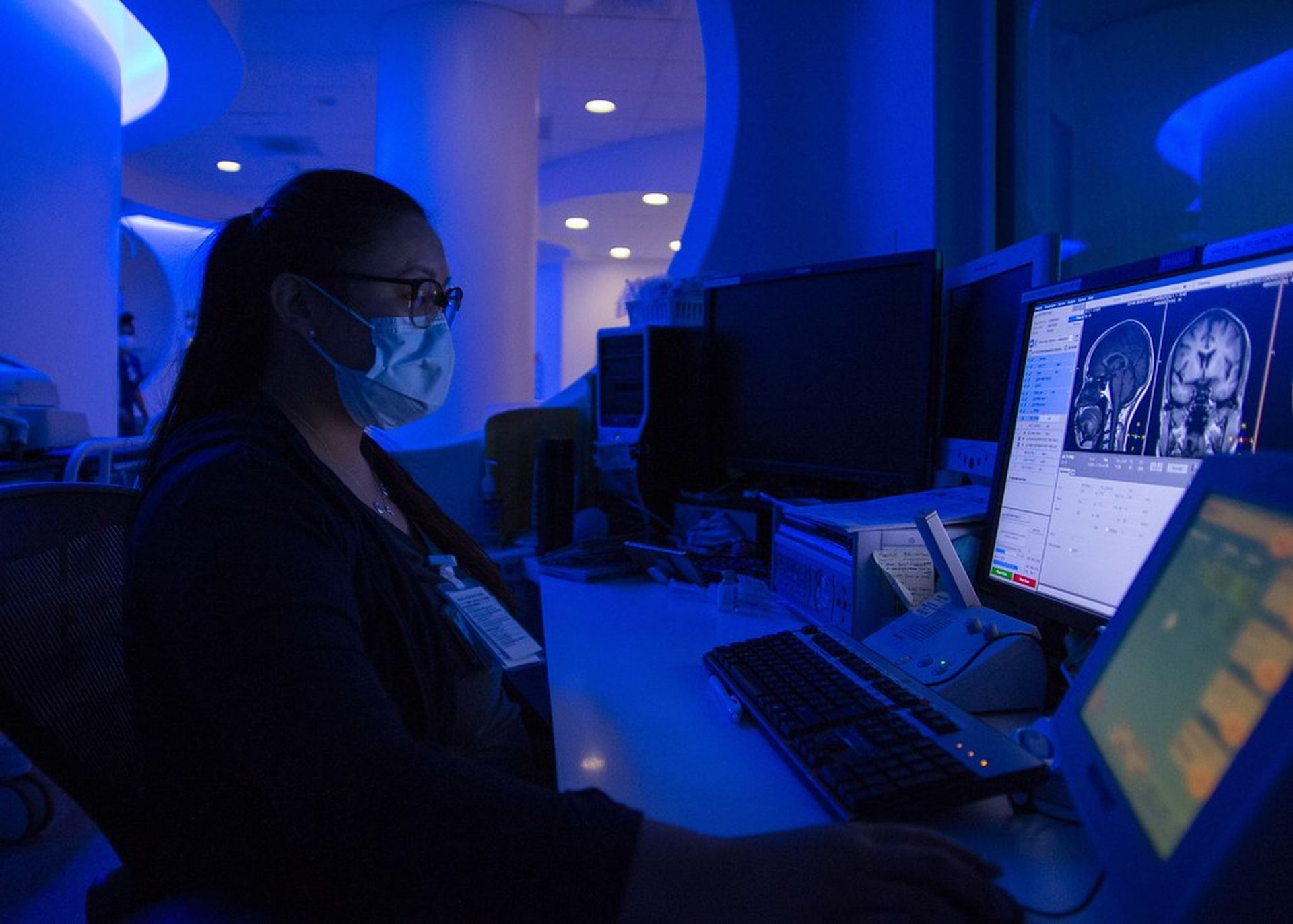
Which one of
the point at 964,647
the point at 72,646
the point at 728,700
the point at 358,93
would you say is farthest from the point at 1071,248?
the point at 358,93

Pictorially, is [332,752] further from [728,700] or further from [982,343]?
[982,343]

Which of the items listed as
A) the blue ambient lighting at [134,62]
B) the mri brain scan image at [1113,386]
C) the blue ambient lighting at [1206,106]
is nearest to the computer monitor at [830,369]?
the mri brain scan image at [1113,386]

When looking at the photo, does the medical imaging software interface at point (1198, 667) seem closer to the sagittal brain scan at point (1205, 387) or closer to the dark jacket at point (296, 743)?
the sagittal brain scan at point (1205, 387)

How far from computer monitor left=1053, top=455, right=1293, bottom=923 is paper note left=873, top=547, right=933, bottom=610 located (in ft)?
1.65

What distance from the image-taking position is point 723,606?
4.63ft

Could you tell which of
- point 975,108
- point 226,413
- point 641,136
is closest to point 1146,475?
point 226,413

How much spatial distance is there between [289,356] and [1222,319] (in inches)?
39.7

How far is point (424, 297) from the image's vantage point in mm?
1052

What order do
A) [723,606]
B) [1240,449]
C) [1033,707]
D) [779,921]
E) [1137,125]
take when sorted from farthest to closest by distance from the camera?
[1137,125]
[723,606]
[1033,707]
[1240,449]
[779,921]

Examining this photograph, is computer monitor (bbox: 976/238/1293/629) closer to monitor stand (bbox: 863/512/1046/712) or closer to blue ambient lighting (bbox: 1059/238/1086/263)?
monitor stand (bbox: 863/512/1046/712)

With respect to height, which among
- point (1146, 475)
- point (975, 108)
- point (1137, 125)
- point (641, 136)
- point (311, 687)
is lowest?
point (311, 687)

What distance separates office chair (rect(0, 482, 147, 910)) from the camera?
0.73m

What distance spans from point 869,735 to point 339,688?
1.58ft

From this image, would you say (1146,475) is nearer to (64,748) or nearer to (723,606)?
(723,606)
